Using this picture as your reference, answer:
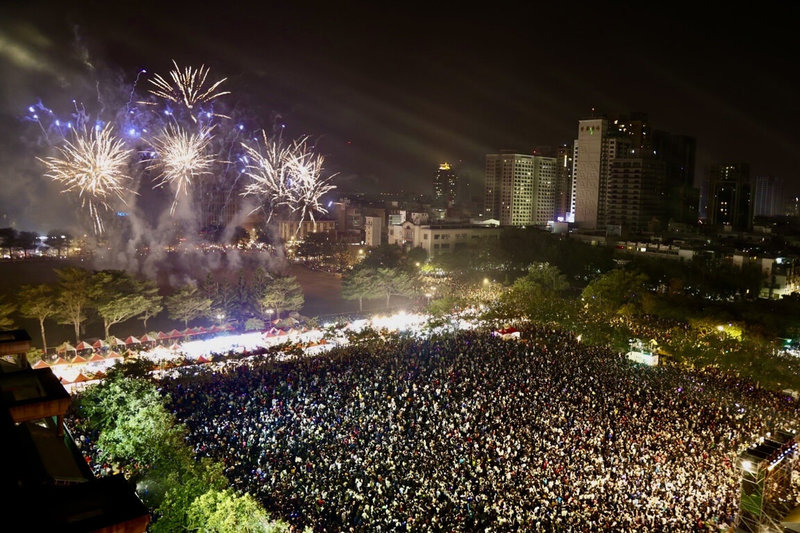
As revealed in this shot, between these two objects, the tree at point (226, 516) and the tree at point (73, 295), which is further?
the tree at point (73, 295)

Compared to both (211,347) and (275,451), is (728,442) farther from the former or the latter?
(211,347)

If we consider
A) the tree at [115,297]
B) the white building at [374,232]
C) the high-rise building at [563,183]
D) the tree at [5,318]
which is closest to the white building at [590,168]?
the high-rise building at [563,183]

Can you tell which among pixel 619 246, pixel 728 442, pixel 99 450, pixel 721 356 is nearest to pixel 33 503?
pixel 99 450

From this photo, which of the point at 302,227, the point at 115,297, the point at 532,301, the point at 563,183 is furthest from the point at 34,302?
the point at 563,183

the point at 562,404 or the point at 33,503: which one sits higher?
the point at 33,503

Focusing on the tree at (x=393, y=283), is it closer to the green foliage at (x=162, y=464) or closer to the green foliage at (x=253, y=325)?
the green foliage at (x=253, y=325)

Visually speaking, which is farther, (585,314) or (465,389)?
(585,314)
